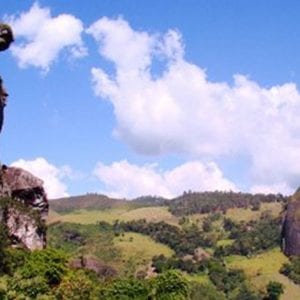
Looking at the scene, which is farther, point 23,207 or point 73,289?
point 23,207

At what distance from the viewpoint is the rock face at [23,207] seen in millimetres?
107562

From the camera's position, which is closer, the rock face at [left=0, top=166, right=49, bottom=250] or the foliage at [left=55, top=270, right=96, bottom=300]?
the foliage at [left=55, top=270, right=96, bottom=300]

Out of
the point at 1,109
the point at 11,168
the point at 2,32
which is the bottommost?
the point at 11,168

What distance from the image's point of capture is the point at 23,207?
111 m

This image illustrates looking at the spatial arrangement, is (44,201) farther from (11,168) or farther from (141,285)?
(141,285)

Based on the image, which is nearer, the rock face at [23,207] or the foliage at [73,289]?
the foliage at [73,289]

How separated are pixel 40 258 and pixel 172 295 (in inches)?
824

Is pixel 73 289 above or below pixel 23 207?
below

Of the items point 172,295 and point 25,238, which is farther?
point 25,238

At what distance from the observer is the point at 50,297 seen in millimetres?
81562

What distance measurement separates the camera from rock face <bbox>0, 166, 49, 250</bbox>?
10756 cm

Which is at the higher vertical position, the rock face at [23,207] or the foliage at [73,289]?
the rock face at [23,207]

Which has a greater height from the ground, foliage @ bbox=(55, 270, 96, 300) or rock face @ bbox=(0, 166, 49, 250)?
rock face @ bbox=(0, 166, 49, 250)

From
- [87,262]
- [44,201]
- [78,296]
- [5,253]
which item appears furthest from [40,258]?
[87,262]
